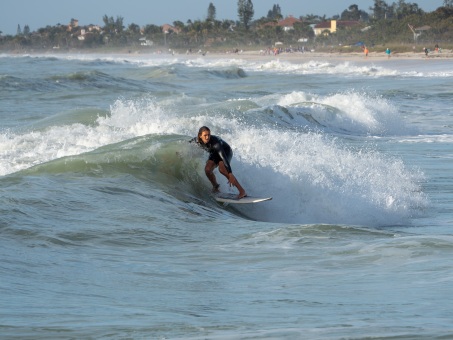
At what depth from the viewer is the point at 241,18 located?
17600cm

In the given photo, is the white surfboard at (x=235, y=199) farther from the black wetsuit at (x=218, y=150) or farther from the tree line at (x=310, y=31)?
the tree line at (x=310, y=31)

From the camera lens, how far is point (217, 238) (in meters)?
9.29

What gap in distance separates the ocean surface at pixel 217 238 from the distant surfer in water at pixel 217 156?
38cm

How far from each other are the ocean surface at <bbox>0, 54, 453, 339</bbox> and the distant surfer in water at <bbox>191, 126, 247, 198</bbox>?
1.26 ft

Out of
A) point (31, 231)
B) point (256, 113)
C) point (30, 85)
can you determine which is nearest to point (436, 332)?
point (31, 231)

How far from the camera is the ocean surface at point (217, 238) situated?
5.75m

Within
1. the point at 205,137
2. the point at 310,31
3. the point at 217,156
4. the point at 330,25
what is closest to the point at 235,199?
the point at 217,156

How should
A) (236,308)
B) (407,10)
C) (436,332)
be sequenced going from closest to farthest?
(436,332)
(236,308)
(407,10)

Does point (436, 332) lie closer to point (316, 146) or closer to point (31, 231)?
point (31, 231)

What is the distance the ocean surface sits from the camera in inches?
226

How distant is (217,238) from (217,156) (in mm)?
2736

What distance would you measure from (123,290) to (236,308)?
40.3 inches

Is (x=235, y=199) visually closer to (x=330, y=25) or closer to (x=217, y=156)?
(x=217, y=156)

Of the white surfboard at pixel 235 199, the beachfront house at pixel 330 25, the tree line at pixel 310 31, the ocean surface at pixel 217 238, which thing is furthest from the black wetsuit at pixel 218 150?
the beachfront house at pixel 330 25
